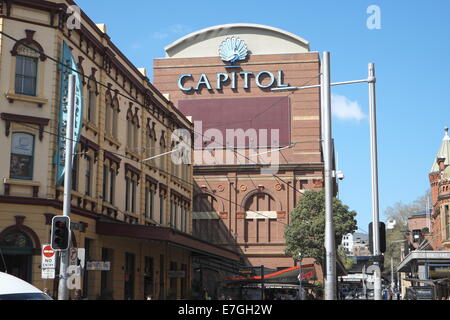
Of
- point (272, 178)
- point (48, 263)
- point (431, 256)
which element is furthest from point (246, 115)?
point (48, 263)

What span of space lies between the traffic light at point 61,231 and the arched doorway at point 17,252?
729cm

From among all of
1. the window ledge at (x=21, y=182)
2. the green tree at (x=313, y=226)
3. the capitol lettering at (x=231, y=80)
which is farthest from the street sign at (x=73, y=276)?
the capitol lettering at (x=231, y=80)

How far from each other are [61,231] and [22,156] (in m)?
8.51

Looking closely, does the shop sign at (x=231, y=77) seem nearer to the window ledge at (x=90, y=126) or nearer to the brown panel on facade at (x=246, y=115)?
the brown panel on facade at (x=246, y=115)

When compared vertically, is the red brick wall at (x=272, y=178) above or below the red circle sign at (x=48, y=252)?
above

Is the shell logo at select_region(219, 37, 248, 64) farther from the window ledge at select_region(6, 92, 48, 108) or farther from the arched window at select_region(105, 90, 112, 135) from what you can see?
the window ledge at select_region(6, 92, 48, 108)

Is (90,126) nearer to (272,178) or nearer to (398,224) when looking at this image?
(272,178)

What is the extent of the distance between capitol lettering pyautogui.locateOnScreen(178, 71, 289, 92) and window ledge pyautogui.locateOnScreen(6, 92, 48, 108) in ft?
154

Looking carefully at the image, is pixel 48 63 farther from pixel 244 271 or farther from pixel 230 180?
pixel 230 180

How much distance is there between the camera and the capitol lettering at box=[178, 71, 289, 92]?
73375 mm

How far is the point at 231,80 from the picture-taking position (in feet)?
245

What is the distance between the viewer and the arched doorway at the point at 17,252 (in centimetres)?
2614

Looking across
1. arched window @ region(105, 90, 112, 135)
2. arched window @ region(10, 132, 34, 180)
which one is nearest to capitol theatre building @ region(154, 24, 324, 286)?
arched window @ region(105, 90, 112, 135)
